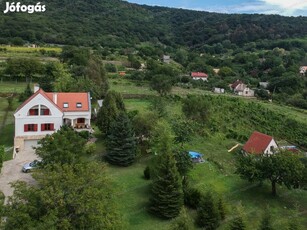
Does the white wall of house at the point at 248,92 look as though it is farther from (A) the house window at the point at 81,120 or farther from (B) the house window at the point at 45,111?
(B) the house window at the point at 45,111

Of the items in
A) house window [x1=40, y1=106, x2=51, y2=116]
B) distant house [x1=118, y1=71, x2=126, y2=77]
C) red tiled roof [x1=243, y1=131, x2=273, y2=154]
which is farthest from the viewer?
distant house [x1=118, y1=71, x2=126, y2=77]

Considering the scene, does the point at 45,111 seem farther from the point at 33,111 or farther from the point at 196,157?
the point at 196,157

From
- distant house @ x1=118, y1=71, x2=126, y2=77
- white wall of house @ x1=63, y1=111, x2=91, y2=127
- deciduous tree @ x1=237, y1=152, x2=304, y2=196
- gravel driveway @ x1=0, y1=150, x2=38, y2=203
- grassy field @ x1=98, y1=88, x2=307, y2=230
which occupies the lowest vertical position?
grassy field @ x1=98, y1=88, x2=307, y2=230

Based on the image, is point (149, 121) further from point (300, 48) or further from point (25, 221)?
point (300, 48)

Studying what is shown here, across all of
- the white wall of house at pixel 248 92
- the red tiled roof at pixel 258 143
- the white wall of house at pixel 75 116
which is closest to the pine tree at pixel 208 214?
the red tiled roof at pixel 258 143

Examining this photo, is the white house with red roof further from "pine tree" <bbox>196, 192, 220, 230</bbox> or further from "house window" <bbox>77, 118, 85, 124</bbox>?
"pine tree" <bbox>196, 192, 220, 230</bbox>

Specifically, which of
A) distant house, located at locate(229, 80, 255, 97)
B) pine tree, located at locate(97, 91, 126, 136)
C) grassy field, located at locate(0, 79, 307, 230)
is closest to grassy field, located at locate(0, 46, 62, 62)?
distant house, located at locate(229, 80, 255, 97)

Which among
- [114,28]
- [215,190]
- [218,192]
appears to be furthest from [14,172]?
[114,28]
